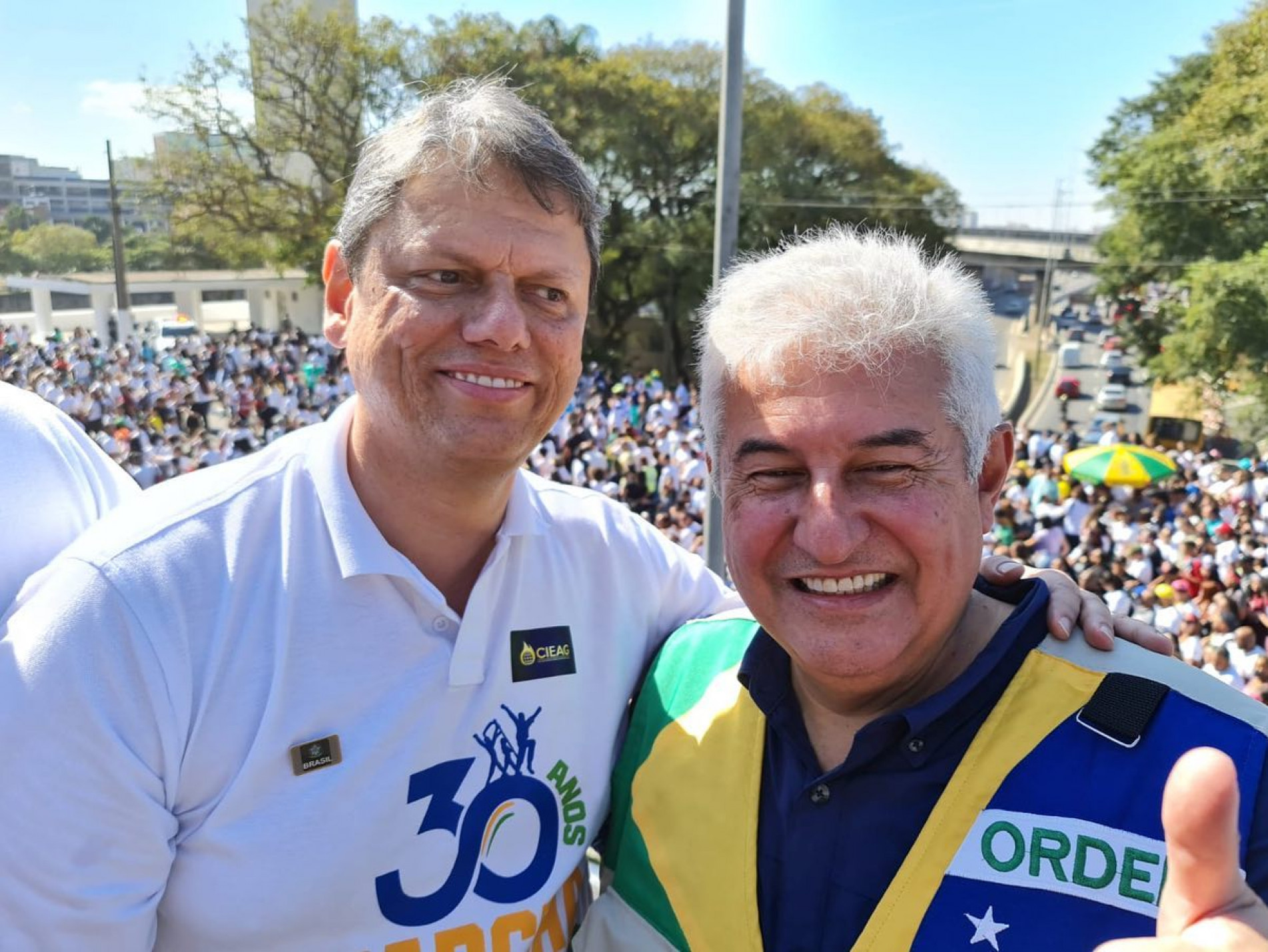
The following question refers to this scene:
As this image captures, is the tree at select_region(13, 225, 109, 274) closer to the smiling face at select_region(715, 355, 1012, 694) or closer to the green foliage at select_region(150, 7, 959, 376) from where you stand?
the green foliage at select_region(150, 7, 959, 376)

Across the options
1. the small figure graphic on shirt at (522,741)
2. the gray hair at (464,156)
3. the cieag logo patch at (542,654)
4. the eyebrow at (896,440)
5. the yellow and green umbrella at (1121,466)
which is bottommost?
the yellow and green umbrella at (1121,466)

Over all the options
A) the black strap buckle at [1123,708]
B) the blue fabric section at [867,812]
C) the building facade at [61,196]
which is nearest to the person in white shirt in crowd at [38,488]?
the blue fabric section at [867,812]

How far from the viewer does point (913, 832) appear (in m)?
1.59

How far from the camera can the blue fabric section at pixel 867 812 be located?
1.60 meters

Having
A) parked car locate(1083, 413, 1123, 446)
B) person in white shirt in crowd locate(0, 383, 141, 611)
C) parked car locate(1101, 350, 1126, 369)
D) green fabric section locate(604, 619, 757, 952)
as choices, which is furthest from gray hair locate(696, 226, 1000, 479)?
parked car locate(1101, 350, 1126, 369)

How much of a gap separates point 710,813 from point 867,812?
0.32 m

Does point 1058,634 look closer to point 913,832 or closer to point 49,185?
point 913,832

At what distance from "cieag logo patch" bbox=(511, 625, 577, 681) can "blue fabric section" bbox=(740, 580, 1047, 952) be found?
52cm

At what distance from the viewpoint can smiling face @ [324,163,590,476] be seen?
5.68 feet

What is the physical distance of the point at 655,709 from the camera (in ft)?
6.75

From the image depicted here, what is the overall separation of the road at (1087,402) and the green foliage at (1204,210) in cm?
375

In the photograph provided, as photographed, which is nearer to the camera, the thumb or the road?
the thumb

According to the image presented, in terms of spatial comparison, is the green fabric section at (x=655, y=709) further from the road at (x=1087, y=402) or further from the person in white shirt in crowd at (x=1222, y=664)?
the road at (x=1087, y=402)

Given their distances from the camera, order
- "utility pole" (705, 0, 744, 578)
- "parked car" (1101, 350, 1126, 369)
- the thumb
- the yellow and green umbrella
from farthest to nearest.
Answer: "parked car" (1101, 350, 1126, 369) < the yellow and green umbrella < "utility pole" (705, 0, 744, 578) < the thumb
